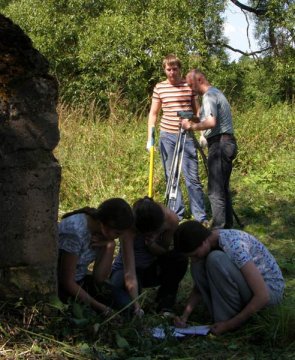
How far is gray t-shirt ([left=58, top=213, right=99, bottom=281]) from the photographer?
367 centimetres

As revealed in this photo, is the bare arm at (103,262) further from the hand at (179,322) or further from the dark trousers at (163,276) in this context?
the hand at (179,322)

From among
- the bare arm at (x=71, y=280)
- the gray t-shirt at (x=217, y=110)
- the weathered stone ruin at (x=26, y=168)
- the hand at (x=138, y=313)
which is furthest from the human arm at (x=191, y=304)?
the gray t-shirt at (x=217, y=110)

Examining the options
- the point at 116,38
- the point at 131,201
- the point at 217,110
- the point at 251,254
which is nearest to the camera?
the point at 251,254

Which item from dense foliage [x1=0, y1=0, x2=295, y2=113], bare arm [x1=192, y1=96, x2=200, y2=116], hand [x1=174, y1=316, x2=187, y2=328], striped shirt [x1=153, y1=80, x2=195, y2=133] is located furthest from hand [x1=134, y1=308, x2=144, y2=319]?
dense foliage [x1=0, y1=0, x2=295, y2=113]

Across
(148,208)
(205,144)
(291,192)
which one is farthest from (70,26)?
(148,208)

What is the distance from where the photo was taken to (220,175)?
632 cm

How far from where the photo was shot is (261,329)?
371 cm

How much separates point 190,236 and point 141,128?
620 centimetres

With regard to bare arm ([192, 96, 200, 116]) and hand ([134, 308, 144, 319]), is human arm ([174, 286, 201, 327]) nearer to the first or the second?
hand ([134, 308, 144, 319])

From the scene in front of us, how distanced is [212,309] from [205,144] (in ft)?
9.75

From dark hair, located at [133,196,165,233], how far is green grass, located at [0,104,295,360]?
1.84 feet

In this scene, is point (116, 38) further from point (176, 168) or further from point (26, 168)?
point (26, 168)

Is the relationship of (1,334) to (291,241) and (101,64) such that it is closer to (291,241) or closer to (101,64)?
(291,241)

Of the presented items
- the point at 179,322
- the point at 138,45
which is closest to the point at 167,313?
the point at 179,322
